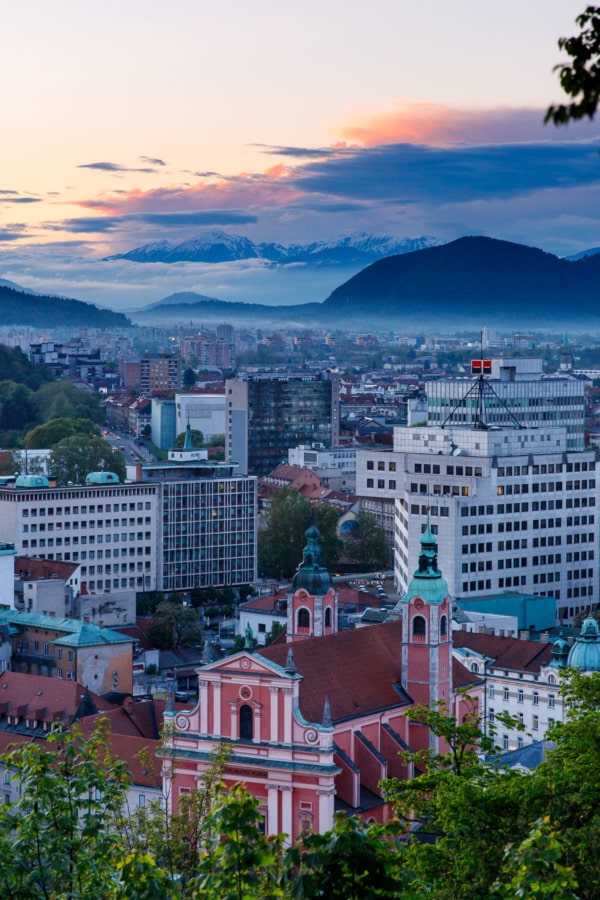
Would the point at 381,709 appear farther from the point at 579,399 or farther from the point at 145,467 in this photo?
the point at 145,467

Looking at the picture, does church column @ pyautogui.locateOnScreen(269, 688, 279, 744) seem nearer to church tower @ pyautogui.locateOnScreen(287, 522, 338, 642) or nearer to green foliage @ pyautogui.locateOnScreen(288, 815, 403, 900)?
church tower @ pyautogui.locateOnScreen(287, 522, 338, 642)

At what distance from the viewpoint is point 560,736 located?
42.8 m

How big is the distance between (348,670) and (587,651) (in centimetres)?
1164

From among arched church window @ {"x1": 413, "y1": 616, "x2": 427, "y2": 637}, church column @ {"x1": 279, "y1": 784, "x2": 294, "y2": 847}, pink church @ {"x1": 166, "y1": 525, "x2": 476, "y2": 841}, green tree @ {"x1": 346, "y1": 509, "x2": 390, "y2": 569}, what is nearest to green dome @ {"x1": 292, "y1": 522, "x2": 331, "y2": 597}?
pink church @ {"x1": 166, "y1": 525, "x2": 476, "y2": 841}

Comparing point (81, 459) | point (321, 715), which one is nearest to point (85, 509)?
point (81, 459)

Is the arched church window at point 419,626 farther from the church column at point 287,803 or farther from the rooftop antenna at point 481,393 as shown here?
the rooftop antenna at point 481,393

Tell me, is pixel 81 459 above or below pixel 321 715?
below

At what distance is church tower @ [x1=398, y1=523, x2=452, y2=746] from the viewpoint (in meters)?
69.3

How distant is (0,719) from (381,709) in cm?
2295

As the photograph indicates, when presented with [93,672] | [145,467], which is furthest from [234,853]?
[145,467]

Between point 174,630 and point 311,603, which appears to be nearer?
point 311,603

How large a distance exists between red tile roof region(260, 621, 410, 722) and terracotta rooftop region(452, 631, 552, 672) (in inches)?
429

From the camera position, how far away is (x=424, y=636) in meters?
69.5

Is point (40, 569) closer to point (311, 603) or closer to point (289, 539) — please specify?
point (289, 539)
